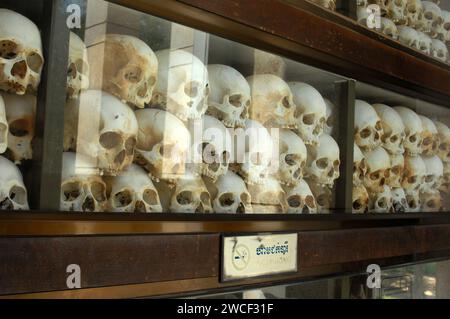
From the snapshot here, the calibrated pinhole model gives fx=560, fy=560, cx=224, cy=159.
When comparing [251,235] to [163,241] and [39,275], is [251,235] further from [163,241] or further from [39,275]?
[39,275]

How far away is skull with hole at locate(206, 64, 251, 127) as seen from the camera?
4.20 feet

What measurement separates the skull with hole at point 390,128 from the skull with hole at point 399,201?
13 cm

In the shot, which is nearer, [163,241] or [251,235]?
[163,241]

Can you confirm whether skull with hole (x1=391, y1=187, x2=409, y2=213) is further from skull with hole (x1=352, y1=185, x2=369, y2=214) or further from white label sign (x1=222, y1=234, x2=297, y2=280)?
white label sign (x1=222, y1=234, x2=297, y2=280)

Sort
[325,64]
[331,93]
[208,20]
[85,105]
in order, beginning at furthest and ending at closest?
[331,93] < [325,64] < [208,20] < [85,105]

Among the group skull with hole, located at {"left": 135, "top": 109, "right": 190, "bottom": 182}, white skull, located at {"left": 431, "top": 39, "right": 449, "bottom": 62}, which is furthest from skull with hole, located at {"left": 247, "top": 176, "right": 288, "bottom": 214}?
white skull, located at {"left": 431, "top": 39, "right": 449, "bottom": 62}

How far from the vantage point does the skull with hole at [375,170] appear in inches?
67.3

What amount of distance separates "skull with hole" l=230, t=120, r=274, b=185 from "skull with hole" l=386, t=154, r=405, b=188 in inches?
23.0

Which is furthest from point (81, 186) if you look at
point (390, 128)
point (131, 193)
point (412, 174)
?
point (412, 174)

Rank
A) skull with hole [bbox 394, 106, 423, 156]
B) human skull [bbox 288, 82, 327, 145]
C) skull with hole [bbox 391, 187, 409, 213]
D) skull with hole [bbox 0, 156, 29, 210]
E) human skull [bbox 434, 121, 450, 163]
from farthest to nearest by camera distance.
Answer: human skull [bbox 434, 121, 450, 163] → skull with hole [bbox 394, 106, 423, 156] → skull with hole [bbox 391, 187, 409, 213] → human skull [bbox 288, 82, 327, 145] → skull with hole [bbox 0, 156, 29, 210]

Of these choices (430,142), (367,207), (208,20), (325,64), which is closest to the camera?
(208,20)

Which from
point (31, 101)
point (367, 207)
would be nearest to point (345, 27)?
point (367, 207)

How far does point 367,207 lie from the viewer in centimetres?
166

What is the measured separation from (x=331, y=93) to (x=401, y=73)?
9.5 inches
